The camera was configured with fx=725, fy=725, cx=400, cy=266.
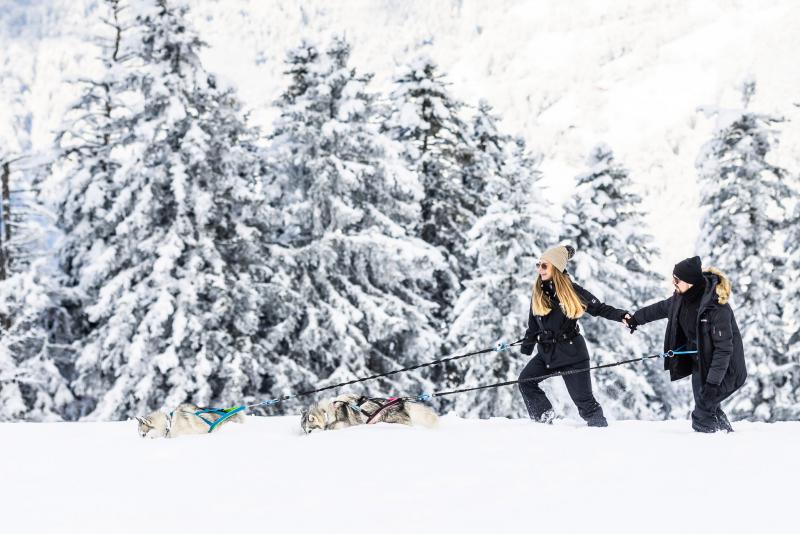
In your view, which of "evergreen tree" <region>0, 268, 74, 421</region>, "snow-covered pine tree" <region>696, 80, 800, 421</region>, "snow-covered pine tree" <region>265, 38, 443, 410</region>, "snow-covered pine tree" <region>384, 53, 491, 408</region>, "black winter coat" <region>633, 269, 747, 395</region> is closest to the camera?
"black winter coat" <region>633, 269, 747, 395</region>

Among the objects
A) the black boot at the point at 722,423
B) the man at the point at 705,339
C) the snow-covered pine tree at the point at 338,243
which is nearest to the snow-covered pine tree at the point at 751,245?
the snow-covered pine tree at the point at 338,243

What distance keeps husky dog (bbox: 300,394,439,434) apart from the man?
255cm

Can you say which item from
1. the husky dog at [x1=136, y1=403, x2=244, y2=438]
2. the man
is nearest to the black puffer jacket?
the man

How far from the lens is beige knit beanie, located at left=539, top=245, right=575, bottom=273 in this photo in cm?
749

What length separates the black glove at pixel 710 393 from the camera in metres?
6.84

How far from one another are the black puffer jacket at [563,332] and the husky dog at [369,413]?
4.71 ft

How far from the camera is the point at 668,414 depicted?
25422 mm

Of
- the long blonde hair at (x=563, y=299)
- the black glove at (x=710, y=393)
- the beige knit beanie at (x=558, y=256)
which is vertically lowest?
the black glove at (x=710, y=393)

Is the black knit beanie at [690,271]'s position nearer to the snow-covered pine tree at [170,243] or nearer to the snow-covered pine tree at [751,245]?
the snow-covered pine tree at [170,243]

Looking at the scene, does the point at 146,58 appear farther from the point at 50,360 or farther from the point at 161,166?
the point at 50,360

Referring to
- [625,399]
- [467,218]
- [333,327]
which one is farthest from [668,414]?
[333,327]

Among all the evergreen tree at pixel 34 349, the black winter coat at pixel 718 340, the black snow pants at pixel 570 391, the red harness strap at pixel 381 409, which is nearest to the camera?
the black winter coat at pixel 718 340

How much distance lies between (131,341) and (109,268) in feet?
6.39

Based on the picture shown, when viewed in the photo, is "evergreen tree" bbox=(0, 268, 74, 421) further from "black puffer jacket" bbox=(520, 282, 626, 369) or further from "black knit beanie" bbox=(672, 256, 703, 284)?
"black knit beanie" bbox=(672, 256, 703, 284)
